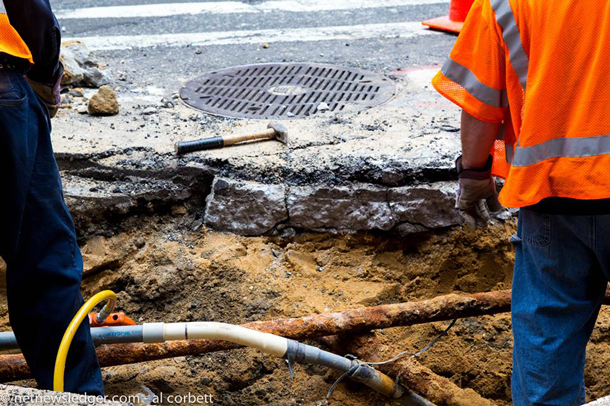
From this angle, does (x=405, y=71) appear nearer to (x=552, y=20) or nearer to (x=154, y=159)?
(x=154, y=159)

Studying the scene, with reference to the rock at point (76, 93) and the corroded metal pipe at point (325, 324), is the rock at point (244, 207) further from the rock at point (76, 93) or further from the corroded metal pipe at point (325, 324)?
the rock at point (76, 93)

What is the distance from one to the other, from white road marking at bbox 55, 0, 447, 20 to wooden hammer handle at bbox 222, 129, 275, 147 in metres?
3.29

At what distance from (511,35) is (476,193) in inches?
22.8

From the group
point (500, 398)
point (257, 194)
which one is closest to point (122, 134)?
point (257, 194)

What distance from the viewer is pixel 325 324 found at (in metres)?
2.38

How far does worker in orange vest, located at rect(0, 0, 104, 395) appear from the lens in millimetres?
1977

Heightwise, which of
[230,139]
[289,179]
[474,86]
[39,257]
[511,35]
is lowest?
[289,179]

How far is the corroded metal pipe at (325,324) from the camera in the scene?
2.29m

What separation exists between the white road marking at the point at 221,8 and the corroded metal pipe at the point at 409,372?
176 inches

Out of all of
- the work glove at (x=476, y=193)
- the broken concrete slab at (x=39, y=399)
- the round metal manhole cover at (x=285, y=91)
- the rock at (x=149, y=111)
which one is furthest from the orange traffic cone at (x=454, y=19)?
the broken concrete slab at (x=39, y=399)

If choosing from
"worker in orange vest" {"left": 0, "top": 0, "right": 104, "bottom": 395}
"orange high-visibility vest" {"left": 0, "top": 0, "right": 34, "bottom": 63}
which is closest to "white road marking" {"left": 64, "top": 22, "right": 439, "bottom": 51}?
"worker in orange vest" {"left": 0, "top": 0, "right": 104, "bottom": 395}

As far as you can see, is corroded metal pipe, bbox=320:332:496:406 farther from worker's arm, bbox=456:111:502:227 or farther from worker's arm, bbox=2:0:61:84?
worker's arm, bbox=2:0:61:84

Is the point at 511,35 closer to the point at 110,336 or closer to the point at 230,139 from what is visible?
the point at 110,336

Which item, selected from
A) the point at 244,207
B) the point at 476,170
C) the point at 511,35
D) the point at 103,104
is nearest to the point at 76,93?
the point at 103,104
